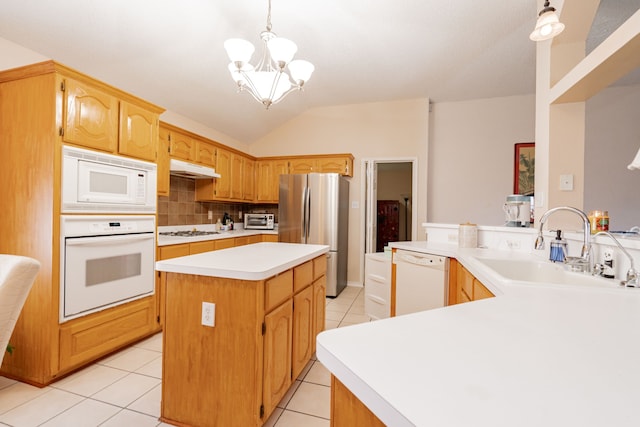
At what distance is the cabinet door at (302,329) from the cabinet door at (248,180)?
2876mm

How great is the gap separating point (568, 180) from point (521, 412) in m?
2.37

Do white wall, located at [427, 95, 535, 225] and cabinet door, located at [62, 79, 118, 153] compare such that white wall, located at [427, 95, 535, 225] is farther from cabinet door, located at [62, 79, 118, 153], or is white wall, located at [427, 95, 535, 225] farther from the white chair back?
the white chair back

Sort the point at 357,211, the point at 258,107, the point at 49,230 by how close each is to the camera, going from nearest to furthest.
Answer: the point at 49,230
the point at 258,107
the point at 357,211

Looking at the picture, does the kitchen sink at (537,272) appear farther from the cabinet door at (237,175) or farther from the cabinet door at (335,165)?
the cabinet door at (237,175)

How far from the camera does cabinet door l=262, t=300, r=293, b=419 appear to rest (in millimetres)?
1464

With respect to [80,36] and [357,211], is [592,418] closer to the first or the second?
[80,36]

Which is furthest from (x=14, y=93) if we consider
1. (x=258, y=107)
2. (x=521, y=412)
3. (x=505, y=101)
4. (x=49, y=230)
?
(x=505, y=101)

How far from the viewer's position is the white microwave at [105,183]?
6.33 feet

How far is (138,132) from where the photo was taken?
241cm

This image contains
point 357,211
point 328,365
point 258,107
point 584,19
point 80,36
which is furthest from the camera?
point 357,211

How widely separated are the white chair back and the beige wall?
3823 millimetres

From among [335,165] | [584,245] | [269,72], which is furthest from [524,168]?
[269,72]

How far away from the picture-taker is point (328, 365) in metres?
0.56

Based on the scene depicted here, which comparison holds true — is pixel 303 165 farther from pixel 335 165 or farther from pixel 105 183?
pixel 105 183
